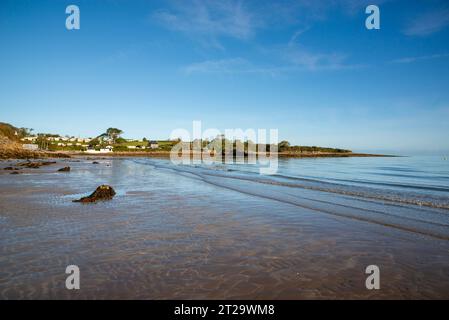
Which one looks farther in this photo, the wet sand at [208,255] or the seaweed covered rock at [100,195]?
the seaweed covered rock at [100,195]

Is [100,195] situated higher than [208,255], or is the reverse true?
[100,195]

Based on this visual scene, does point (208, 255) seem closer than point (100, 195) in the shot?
Yes

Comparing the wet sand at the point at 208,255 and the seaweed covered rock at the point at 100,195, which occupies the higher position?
the seaweed covered rock at the point at 100,195

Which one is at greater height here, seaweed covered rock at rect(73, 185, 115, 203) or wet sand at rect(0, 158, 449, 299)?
seaweed covered rock at rect(73, 185, 115, 203)

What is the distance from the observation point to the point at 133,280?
568cm

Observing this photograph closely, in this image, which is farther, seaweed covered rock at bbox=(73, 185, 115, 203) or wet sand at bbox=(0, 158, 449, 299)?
seaweed covered rock at bbox=(73, 185, 115, 203)

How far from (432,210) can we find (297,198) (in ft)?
21.2

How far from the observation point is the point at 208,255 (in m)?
7.20

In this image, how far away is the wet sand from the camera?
212 inches

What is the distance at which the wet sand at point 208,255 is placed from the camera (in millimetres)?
5391
